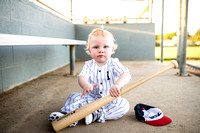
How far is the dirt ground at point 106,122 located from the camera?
1.26 m

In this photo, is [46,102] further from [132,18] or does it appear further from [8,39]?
[132,18]

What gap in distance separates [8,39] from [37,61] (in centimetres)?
217

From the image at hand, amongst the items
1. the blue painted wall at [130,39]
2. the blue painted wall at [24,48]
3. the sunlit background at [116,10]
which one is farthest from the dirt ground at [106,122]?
the sunlit background at [116,10]

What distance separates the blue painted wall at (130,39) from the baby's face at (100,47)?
16.9 feet

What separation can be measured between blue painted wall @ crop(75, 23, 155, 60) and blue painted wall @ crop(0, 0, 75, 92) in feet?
7.32

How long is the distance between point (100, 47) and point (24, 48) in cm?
189

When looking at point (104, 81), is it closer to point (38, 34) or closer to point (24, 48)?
point (24, 48)

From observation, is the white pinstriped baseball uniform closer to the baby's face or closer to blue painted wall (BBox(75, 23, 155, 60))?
the baby's face

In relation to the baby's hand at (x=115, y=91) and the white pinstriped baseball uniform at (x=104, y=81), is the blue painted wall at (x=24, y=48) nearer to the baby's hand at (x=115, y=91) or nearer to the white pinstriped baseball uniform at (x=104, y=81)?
the white pinstriped baseball uniform at (x=104, y=81)

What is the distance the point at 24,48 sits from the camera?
283 centimetres

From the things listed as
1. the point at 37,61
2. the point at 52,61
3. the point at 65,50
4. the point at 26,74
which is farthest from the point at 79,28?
the point at 26,74

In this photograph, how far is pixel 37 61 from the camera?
3.32 m

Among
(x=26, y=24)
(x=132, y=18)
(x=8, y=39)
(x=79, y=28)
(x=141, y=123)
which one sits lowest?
(x=141, y=123)

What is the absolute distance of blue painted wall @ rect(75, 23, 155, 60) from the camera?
6.55 metres
